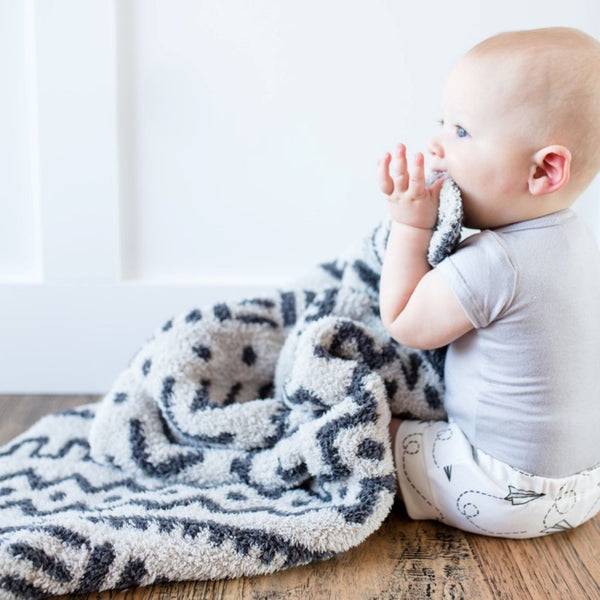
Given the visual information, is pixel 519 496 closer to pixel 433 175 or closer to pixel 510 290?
pixel 510 290

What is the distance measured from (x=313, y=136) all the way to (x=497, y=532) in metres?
0.77

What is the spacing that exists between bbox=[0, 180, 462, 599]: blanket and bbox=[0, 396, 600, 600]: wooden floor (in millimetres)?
19

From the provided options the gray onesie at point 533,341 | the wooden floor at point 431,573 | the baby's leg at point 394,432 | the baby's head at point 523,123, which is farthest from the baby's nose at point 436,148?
the wooden floor at point 431,573

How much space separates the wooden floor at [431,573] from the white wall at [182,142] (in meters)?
0.65

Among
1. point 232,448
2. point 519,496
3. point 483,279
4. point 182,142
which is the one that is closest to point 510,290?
point 483,279

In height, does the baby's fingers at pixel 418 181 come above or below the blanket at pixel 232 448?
above

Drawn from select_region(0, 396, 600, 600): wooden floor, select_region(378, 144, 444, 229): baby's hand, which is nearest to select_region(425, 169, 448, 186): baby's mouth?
select_region(378, 144, 444, 229): baby's hand

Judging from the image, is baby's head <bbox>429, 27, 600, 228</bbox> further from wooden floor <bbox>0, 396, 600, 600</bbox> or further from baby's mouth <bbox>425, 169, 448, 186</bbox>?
wooden floor <bbox>0, 396, 600, 600</bbox>

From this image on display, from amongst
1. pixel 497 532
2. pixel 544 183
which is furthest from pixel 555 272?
pixel 497 532

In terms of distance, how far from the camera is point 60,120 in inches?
54.9

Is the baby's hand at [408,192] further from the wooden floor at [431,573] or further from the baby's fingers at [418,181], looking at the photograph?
the wooden floor at [431,573]

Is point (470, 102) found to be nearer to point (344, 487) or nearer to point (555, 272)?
point (555, 272)

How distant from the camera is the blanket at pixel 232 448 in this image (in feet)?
2.85

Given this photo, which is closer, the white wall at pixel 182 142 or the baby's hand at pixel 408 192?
the baby's hand at pixel 408 192
